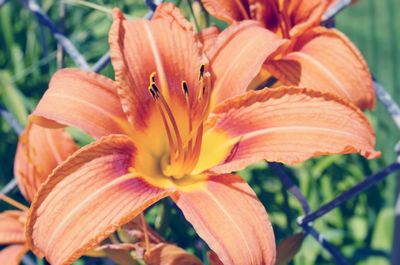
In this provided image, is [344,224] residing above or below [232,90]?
below

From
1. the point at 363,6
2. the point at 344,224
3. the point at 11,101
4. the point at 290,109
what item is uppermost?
the point at 290,109

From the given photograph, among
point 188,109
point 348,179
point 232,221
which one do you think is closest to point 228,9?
point 188,109

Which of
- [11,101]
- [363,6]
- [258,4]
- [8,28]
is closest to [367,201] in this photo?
[363,6]

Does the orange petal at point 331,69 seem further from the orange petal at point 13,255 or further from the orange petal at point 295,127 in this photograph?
the orange petal at point 13,255

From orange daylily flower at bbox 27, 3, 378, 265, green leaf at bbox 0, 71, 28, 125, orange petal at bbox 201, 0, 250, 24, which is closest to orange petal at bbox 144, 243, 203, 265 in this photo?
orange daylily flower at bbox 27, 3, 378, 265

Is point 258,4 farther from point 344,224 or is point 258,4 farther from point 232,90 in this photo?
point 344,224

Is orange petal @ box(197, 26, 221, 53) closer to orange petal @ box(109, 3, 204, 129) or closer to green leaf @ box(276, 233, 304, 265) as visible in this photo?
orange petal @ box(109, 3, 204, 129)

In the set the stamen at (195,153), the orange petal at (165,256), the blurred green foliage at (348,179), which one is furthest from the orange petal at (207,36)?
the blurred green foliage at (348,179)
